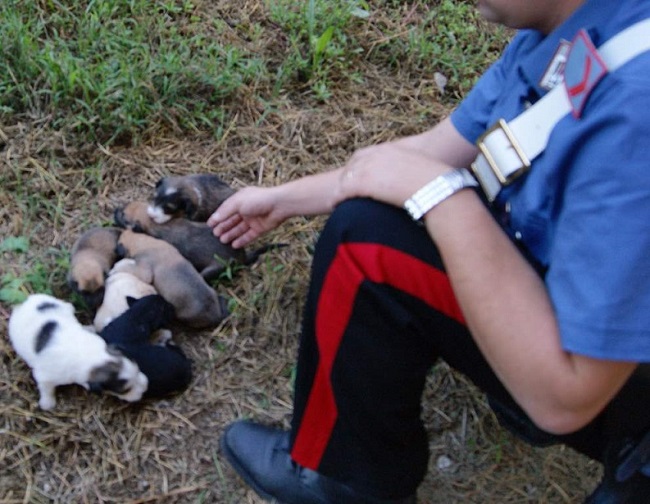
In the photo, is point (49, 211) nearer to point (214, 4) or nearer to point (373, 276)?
point (214, 4)

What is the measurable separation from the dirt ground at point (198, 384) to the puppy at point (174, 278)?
2.8 inches

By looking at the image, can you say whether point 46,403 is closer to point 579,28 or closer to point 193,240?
point 193,240

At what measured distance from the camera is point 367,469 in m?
1.77

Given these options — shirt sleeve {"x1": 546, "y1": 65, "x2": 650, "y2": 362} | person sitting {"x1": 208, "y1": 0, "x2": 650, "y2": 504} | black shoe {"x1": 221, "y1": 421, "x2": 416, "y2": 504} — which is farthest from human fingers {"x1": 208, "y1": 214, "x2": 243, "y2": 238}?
shirt sleeve {"x1": 546, "y1": 65, "x2": 650, "y2": 362}

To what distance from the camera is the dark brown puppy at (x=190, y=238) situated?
8.52 ft

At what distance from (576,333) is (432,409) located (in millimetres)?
1235

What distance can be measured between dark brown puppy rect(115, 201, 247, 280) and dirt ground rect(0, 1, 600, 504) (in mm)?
78

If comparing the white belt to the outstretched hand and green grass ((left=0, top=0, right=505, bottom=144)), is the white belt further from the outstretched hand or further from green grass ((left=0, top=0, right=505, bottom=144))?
green grass ((left=0, top=0, right=505, bottom=144))

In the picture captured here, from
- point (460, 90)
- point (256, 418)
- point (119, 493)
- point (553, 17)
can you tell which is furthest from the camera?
Answer: point (460, 90)

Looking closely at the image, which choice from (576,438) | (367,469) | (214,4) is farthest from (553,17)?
(214,4)

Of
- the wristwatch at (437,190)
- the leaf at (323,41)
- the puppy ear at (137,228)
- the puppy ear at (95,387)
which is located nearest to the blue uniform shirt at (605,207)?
the wristwatch at (437,190)

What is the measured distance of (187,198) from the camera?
2.68m

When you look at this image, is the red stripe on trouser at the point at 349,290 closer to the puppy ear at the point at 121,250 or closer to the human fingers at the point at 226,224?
the human fingers at the point at 226,224

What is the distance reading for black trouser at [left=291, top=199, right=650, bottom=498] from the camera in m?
1.52
